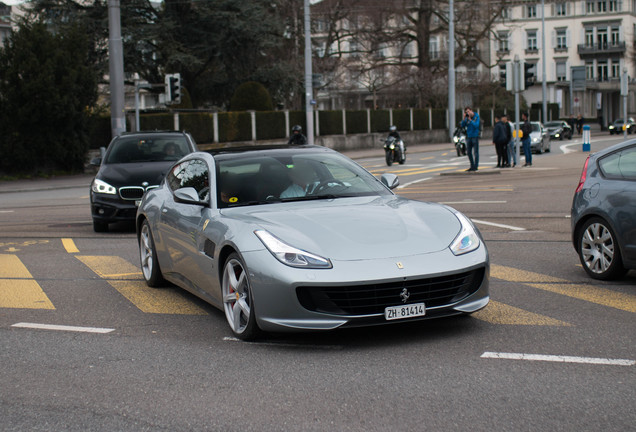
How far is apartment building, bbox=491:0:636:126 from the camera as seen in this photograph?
101 meters

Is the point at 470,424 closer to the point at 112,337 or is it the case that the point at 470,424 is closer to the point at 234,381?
the point at 234,381

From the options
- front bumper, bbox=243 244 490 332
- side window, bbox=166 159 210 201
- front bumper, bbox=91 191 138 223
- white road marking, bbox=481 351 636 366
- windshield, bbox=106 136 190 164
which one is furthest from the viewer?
windshield, bbox=106 136 190 164

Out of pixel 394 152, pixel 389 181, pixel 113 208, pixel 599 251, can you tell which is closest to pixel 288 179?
pixel 389 181

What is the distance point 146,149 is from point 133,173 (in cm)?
102

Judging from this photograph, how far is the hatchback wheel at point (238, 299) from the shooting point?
19.9ft

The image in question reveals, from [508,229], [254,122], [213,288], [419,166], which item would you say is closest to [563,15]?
[254,122]

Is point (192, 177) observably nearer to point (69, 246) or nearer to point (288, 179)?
point (288, 179)

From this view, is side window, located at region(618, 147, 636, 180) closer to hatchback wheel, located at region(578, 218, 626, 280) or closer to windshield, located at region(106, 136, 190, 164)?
hatchback wheel, located at region(578, 218, 626, 280)

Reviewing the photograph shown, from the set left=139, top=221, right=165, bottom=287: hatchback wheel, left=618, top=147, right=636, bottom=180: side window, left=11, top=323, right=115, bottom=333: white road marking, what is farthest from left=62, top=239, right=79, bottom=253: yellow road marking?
left=618, top=147, right=636, bottom=180: side window

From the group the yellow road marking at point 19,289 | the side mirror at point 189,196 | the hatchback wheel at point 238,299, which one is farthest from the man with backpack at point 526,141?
the hatchback wheel at point 238,299

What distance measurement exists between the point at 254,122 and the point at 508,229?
3391 cm

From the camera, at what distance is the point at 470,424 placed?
423cm

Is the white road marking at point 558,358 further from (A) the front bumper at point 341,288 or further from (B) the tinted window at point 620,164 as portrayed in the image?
(B) the tinted window at point 620,164

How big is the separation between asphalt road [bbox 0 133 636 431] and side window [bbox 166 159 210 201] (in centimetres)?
103
